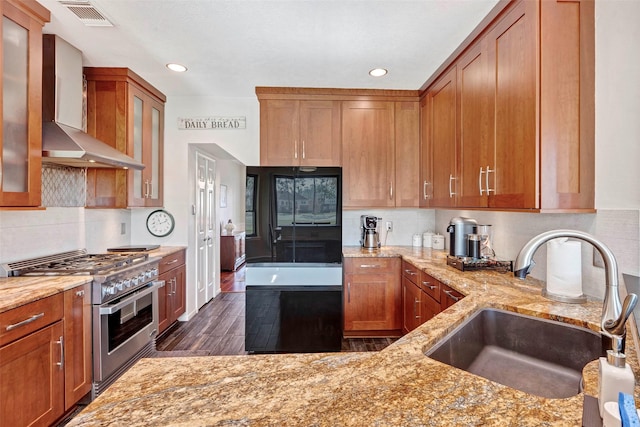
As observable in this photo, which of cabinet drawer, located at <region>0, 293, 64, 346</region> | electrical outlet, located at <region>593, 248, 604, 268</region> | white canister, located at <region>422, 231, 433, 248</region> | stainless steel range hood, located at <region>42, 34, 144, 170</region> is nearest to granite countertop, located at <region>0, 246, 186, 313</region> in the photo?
cabinet drawer, located at <region>0, 293, 64, 346</region>

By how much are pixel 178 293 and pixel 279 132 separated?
6.74 feet

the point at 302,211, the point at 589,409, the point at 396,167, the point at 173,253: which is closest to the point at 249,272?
the point at 302,211

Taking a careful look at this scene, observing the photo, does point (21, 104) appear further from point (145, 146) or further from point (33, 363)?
point (33, 363)

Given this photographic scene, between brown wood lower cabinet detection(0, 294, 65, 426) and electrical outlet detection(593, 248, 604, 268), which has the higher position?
electrical outlet detection(593, 248, 604, 268)

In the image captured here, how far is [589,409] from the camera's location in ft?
2.25

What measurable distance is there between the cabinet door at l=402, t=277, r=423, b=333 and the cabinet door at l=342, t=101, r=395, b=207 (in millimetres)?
896

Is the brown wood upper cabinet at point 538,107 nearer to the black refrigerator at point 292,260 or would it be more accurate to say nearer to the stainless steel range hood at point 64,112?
the black refrigerator at point 292,260

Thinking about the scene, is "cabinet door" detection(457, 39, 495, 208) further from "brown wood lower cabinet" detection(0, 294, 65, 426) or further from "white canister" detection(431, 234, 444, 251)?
"brown wood lower cabinet" detection(0, 294, 65, 426)

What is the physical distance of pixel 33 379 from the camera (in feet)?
5.66

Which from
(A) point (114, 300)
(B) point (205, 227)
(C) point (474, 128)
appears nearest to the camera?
(C) point (474, 128)

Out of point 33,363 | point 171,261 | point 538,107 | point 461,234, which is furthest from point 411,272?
point 33,363

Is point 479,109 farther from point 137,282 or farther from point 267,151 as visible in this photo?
point 137,282

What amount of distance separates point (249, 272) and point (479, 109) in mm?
2222

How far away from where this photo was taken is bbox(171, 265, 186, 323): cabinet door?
339 cm
